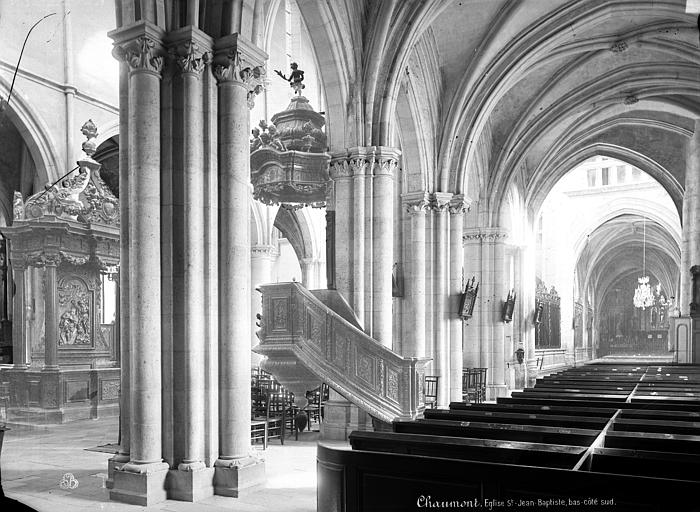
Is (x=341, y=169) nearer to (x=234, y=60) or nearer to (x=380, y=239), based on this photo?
(x=380, y=239)

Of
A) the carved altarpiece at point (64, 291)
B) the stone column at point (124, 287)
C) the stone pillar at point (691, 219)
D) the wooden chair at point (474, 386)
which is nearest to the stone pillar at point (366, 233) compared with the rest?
the stone column at point (124, 287)

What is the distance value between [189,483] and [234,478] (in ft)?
1.68

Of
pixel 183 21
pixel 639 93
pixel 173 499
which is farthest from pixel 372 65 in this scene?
pixel 639 93

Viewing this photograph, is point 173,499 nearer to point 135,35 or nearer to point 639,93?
point 135,35

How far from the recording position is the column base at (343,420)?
1257cm

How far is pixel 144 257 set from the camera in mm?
7629

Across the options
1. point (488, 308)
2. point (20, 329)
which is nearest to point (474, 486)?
point (20, 329)

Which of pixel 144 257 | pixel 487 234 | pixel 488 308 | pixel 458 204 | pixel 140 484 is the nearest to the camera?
pixel 140 484

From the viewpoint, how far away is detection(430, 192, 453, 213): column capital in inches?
647

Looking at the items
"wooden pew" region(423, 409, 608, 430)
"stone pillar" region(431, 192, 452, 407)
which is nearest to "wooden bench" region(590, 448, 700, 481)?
"wooden pew" region(423, 409, 608, 430)

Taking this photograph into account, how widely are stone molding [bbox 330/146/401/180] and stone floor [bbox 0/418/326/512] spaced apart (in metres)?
5.05

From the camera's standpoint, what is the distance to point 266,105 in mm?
22953

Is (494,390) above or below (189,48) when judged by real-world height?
below

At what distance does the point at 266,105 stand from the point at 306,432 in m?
12.9
